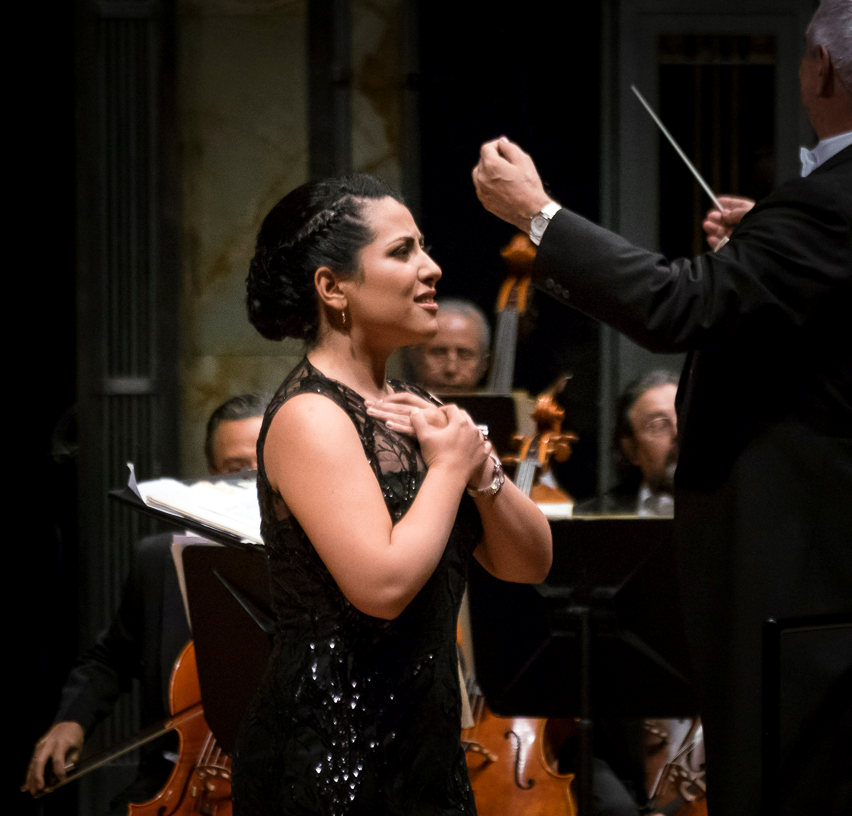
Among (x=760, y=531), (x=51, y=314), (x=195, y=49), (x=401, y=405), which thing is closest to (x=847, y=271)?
(x=760, y=531)

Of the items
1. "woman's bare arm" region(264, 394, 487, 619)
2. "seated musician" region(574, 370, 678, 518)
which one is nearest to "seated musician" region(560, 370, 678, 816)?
"seated musician" region(574, 370, 678, 518)

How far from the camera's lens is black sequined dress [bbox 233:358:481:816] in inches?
45.1

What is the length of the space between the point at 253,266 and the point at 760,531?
2.54 feet

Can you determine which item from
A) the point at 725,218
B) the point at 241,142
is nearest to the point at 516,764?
the point at 725,218

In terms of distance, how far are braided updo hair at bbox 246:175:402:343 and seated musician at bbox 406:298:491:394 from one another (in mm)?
1731

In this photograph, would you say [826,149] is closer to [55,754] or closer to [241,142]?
[55,754]

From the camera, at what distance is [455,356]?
120 inches

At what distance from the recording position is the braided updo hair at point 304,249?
4.13 ft

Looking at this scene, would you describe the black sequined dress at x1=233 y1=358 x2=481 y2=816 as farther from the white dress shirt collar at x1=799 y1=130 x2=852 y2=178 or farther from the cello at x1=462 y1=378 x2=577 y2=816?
the cello at x1=462 y1=378 x2=577 y2=816

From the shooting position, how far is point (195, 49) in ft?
11.7

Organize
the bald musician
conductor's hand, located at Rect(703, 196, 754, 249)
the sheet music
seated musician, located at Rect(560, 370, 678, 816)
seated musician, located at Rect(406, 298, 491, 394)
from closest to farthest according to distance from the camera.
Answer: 1. the bald musician
2. the sheet music
3. conductor's hand, located at Rect(703, 196, 754, 249)
4. seated musician, located at Rect(560, 370, 678, 816)
5. seated musician, located at Rect(406, 298, 491, 394)

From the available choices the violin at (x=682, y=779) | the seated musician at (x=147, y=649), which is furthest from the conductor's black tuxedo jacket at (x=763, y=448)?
the seated musician at (x=147, y=649)

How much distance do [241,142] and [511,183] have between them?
2318 millimetres

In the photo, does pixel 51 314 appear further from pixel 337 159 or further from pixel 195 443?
pixel 337 159
